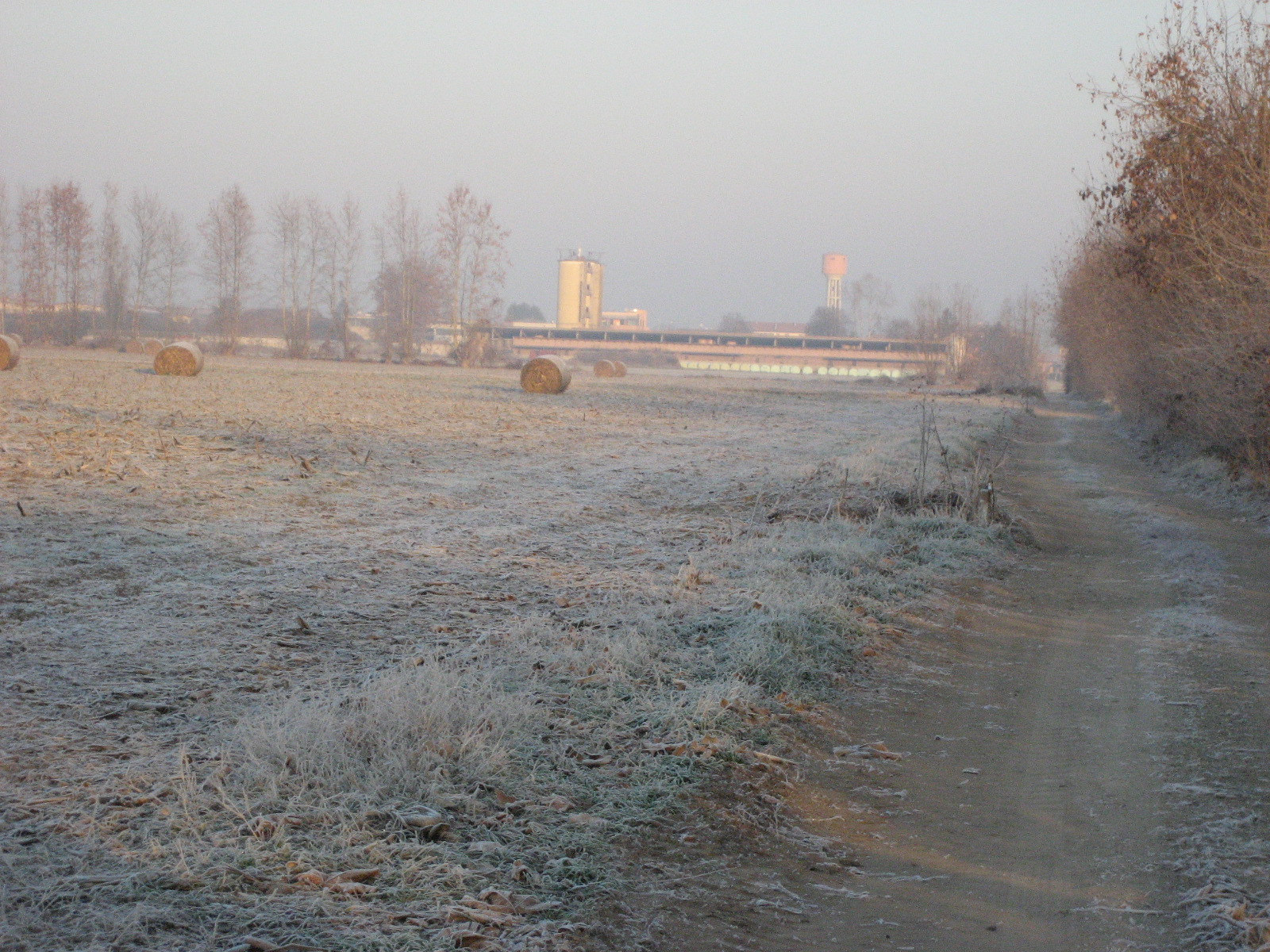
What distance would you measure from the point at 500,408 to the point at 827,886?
77.4 ft

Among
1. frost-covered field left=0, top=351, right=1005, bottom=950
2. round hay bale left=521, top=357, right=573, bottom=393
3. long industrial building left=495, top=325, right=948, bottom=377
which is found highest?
long industrial building left=495, top=325, right=948, bottom=377

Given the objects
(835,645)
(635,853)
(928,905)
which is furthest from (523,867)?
(835,645)

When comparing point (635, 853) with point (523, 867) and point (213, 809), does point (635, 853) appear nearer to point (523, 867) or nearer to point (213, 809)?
point (523, 867)

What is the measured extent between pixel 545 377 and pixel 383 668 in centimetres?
2853

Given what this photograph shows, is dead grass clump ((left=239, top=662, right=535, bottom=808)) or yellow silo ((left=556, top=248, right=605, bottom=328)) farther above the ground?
yellow silo ((left=556, top=248, right=605, bottom=328))

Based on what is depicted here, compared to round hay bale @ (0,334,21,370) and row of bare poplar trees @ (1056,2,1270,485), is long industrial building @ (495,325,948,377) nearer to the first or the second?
round hay bale @ (0,334,21,370)

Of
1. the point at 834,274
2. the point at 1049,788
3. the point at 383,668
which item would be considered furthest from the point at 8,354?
the point at 834,274

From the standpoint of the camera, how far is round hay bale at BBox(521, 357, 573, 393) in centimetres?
3394

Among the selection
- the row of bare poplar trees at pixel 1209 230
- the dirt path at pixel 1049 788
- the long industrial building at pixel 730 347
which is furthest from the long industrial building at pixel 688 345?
the dirt path at pixel 1049 788

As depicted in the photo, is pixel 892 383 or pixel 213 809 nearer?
pixel 213 809

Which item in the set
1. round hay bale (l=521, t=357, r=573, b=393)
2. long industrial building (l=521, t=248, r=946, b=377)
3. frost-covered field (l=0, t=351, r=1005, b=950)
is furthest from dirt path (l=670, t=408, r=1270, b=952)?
long industrial building (l=521, t=248, r=946, b=377)

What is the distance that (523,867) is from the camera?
12.2 ft

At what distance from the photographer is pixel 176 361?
3053 cm

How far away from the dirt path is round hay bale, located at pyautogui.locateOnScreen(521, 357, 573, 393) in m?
25.7
